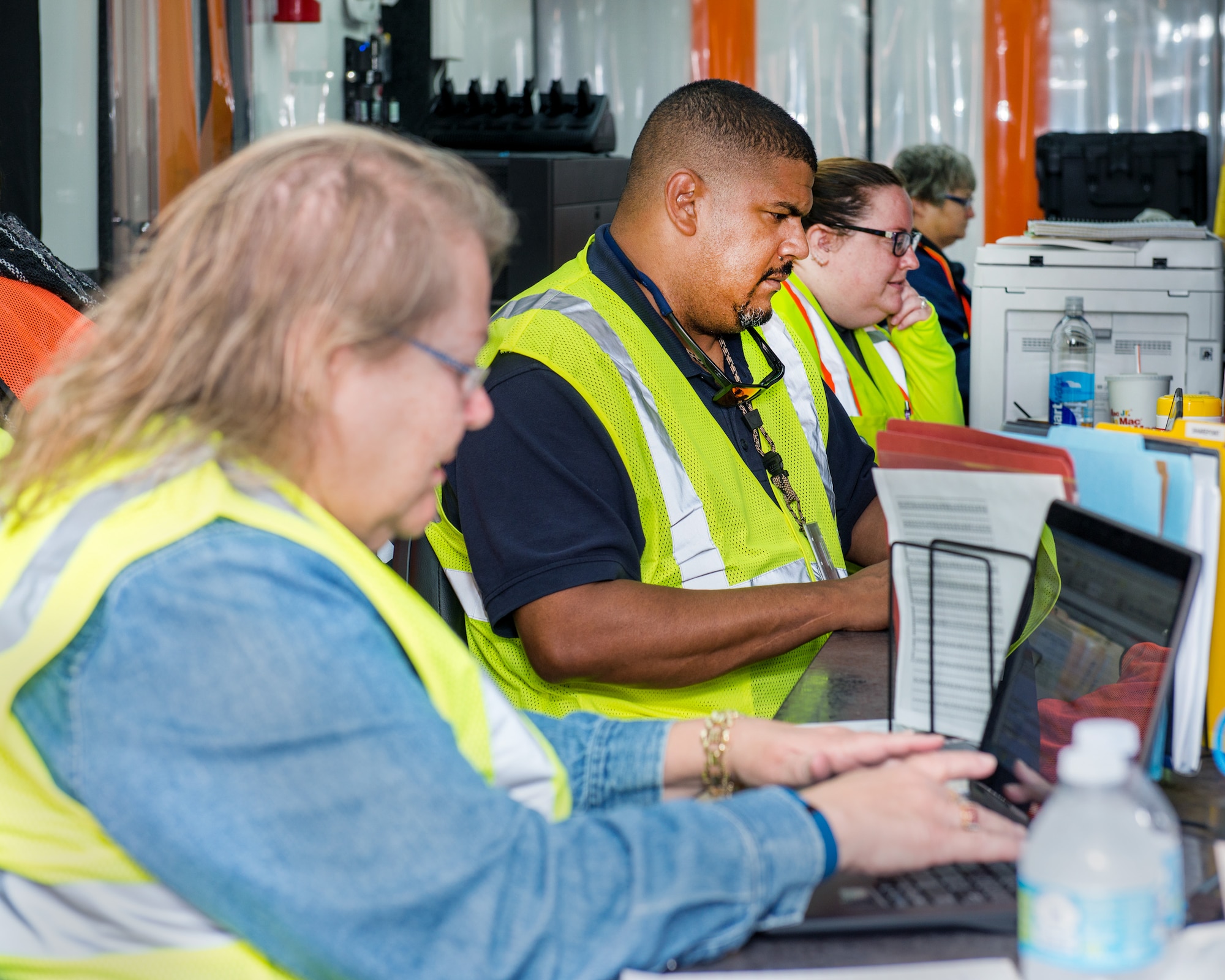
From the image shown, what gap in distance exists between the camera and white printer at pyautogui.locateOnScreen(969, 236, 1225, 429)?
2531 mm

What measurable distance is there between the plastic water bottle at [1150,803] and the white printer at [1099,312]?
1.87 metres

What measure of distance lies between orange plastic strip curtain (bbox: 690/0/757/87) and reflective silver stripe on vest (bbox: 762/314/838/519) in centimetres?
422

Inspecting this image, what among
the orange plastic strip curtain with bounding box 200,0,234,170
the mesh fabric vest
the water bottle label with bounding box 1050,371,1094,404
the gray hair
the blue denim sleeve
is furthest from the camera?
the gray hair

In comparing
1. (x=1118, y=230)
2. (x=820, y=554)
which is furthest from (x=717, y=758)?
(x=1118, y=230)

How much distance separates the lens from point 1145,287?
2.58 m

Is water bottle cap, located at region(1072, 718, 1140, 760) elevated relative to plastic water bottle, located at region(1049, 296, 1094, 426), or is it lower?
lower

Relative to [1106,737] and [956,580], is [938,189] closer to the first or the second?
[956,580]

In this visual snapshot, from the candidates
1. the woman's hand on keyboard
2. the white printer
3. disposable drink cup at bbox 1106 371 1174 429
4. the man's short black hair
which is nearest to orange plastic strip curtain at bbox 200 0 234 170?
the man's short black hair

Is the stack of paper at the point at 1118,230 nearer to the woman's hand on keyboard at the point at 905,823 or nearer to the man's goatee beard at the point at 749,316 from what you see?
Answer: the man's goatee beard at the point at 749,316

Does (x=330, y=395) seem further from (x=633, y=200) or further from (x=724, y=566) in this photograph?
(x=633, y=200)

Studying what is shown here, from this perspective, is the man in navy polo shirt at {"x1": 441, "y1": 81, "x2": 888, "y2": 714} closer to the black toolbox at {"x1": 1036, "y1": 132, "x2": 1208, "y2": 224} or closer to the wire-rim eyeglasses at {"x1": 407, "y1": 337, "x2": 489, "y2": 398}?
the wire-rim eyeglasses at {"x1": 407, "y1": 337, "x2": 489, "y2": 398}

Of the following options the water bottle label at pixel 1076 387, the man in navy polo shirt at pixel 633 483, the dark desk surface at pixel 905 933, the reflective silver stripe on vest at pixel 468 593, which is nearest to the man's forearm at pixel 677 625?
the man in navy polo shirt at pixel 633 483

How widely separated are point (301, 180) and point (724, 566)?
38.4 inches

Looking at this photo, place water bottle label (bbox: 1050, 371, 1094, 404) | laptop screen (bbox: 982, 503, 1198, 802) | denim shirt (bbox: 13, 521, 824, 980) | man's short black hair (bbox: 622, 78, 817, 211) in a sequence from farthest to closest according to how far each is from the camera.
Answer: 1. water bottle label (bbox: 1050, 371, 1094, 404)
2. man's short black hair (bbox: 622, 78, 817, 211)
3. laptop screen (bbox: 982, 503, 1198, 802)
4. denim shirt (bbox: 13, 521, 824, 980)
